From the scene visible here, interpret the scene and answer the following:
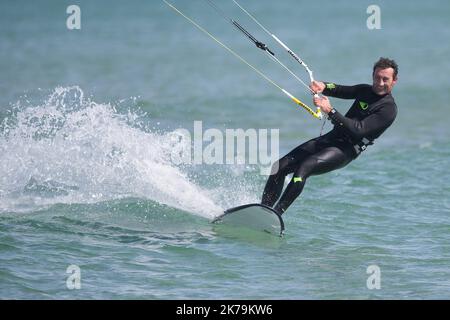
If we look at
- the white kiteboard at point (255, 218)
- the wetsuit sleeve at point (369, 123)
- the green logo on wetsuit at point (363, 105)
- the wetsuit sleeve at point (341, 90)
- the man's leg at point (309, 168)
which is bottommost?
the white kiteboard at point (255, 218)

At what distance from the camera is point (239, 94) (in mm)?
22438

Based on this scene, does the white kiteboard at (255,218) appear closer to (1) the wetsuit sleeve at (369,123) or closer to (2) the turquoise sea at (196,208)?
(2) the turquoise sea at (196,208)

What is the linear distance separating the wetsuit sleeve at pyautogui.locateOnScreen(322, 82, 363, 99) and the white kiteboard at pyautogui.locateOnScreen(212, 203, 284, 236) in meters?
1.48

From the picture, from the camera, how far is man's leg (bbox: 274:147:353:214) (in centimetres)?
978

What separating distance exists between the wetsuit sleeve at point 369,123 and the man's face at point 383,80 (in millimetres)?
170

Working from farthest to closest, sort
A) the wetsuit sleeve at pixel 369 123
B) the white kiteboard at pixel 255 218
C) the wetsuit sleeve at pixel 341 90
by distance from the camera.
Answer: the wetsuit sleeve at pixel 341 90
the white kiteboard at pixel 255 218
the wetsuit sleeve at pixel 369 123

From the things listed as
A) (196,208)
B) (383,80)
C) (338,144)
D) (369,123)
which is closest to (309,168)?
(338,144)

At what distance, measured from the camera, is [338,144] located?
32.9ft

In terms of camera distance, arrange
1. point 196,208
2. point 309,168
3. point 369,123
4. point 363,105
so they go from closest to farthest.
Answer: point 369,123
point 309,168
point 363,105
point 196,208

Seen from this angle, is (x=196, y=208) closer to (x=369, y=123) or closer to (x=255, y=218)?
(x=255, y=218)

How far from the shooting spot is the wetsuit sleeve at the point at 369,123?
9594 millimetres

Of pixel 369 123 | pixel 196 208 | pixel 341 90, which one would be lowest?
pixel 196 208

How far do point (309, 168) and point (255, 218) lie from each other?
0.79m

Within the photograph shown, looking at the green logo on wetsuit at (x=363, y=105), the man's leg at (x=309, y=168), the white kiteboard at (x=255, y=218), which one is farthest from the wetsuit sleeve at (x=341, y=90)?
A: the white kiteboard at (x=255, y=218)
